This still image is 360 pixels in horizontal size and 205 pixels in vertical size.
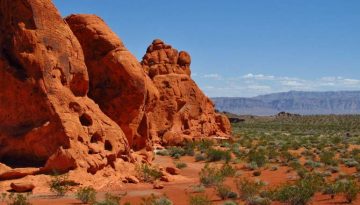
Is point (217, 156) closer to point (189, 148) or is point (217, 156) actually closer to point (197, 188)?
point (189, 148)

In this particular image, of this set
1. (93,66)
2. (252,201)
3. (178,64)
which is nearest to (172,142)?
(178,64)

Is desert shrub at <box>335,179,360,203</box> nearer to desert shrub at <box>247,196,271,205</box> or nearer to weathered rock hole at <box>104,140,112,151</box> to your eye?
desert shrub at <box>247,196,271,205</box>

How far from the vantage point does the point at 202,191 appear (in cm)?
1553

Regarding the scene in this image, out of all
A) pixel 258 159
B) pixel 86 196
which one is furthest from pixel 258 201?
pixel 258 159

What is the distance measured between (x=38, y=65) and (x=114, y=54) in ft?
17.4

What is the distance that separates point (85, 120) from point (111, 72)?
435 centimetres

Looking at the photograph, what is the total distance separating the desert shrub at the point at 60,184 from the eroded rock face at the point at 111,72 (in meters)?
6.94

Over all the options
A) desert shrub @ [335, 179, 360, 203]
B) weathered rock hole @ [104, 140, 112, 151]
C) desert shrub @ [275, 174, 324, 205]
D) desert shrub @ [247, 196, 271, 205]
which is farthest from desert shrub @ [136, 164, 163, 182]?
desert shrub @ [335, 179, 360, 203]

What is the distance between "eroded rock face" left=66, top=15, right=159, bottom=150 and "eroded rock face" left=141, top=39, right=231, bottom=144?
890cm

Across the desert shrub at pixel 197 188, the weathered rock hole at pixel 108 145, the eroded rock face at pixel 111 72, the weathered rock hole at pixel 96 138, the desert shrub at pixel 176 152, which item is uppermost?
the eroded rock face at pixel 111 72

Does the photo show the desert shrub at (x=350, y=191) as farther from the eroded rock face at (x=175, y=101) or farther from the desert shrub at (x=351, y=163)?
the eroded rock face at (x=175, y=101)

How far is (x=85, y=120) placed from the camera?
56.3 ft

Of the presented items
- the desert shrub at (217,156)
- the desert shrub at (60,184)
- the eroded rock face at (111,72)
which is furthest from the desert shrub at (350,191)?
the desert shrub at (217,156)

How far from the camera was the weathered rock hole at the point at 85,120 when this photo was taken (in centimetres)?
1702
